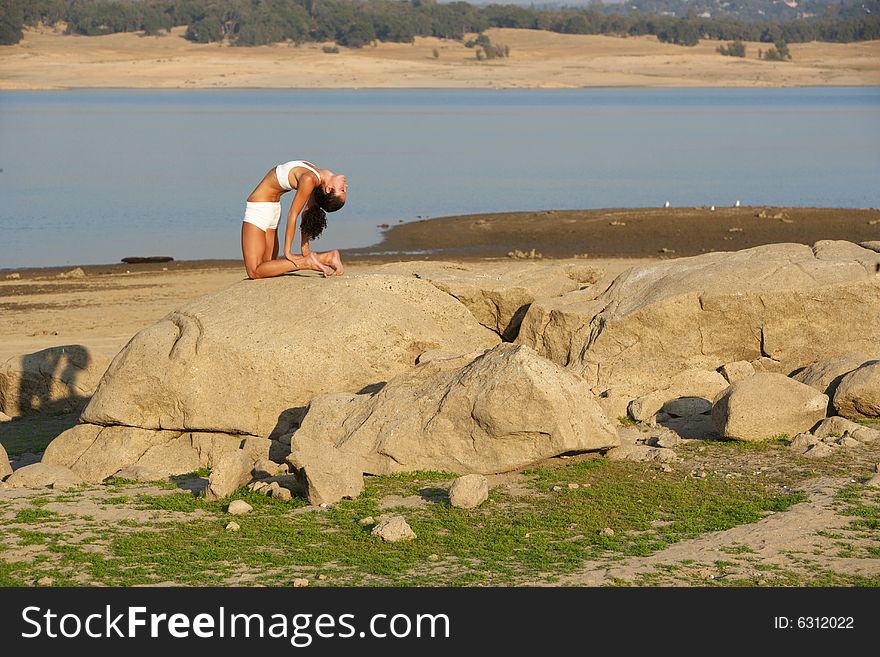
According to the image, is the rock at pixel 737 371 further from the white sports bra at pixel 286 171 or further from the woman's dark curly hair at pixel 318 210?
the white sports bra at pixel 286 171

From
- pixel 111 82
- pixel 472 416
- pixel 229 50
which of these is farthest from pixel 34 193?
pixel 229 50

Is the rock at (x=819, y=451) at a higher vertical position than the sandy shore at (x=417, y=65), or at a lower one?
lower

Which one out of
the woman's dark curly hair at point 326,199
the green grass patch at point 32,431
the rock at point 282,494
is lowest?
the green grass patch at point 32,431

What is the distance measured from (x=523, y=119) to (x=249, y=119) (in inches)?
709

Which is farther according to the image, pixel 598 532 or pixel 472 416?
pixel 472 416

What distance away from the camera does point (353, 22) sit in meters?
151

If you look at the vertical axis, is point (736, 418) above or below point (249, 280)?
below

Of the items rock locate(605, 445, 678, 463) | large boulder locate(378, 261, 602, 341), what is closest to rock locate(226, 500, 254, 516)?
rock locate(605, 445, 678, 463)

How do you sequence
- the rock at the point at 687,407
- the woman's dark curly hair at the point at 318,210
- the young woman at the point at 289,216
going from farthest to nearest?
the woman's dark curly hair at the point at 318,210 < the young woman at the point at 289,216 < the rock at the point at 687,407

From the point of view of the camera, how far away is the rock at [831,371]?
1349 cm

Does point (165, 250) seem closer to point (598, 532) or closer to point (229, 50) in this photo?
point (598, 532)

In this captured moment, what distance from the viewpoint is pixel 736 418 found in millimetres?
12523

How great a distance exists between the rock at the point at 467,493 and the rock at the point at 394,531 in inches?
30.7

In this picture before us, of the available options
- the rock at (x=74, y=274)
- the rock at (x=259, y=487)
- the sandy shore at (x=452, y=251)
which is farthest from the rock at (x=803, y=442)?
the rock at (x=74, y=274)
